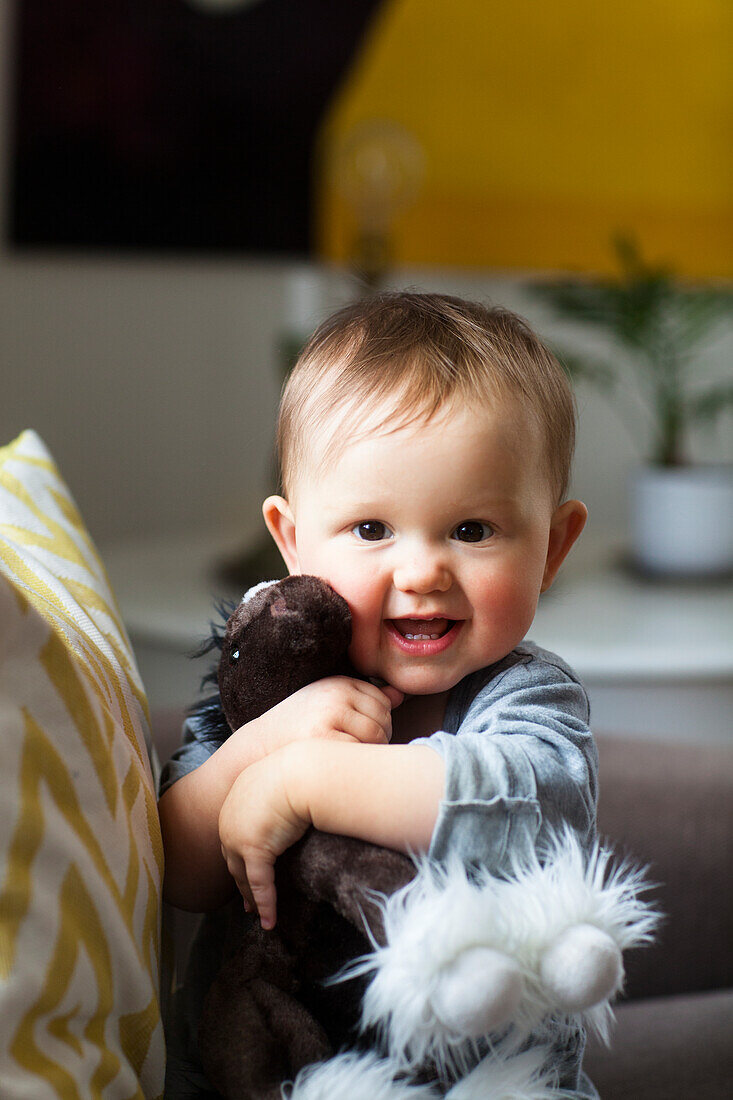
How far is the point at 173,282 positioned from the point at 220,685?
178 cm

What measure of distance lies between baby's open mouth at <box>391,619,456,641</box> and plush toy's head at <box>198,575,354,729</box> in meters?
0.03

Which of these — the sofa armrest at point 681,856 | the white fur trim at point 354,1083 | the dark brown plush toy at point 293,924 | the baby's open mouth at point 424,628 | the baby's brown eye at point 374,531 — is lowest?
the sofa armrest at point 681,856

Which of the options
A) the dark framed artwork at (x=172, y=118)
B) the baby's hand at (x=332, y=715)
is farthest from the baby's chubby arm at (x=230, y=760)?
the dark framed artwork at (x=172, y=118)

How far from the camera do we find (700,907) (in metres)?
1.03

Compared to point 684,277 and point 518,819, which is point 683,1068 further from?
point 684,277

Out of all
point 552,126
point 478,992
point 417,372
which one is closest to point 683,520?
point 552,126

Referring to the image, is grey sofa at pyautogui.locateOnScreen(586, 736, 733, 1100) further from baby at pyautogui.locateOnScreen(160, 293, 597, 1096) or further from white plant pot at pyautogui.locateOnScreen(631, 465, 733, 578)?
white plant pot at pyautogui.locateOnScreen(631, 465, 733, 578)

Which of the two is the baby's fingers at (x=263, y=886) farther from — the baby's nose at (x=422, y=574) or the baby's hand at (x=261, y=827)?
the baby's nose at (x=422, y=574)

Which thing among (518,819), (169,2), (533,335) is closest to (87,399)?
(169,2)

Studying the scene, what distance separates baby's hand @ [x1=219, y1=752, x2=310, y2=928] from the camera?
1.71ft

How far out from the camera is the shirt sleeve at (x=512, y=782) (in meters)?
0.50

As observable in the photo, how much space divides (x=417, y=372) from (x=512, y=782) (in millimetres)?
206

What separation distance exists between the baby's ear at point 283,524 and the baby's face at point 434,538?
5 cm

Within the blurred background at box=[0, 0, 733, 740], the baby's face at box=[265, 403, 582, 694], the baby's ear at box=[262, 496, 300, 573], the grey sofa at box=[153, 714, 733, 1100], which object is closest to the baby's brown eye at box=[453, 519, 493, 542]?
the baby's face at box=[265, 403, 582, 694]
